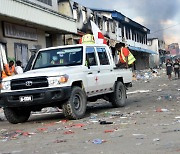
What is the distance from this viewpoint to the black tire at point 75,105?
8.78 metres

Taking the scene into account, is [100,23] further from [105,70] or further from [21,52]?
[105,70]

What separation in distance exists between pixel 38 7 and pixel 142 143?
568 inches

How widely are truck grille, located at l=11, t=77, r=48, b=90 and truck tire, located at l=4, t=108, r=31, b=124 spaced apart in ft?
2.69

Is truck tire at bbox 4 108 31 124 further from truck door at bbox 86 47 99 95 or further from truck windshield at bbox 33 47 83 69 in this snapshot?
truck door at bbox 86 47 99 95

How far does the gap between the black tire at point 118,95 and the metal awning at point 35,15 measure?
6.71m

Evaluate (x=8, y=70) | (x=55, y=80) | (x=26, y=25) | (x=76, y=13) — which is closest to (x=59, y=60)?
(x=55, y=80)

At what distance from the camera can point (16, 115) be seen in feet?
31.4

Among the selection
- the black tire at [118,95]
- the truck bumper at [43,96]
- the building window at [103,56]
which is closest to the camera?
the truck bumper at [43,96]

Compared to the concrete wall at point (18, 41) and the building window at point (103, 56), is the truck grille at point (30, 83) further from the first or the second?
the concrete wall at point (18, 41)

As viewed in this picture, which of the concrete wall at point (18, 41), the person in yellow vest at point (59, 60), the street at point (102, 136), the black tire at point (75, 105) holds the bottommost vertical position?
the street at point (102, 136)

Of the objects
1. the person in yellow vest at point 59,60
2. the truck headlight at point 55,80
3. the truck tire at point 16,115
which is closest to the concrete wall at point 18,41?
the person in yellow vest at point 59,60

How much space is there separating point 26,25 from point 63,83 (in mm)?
12149

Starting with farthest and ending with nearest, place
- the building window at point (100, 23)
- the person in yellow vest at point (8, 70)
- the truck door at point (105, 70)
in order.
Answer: the building window at point (100, 23) → the person in yellow vest at point (8, 70) → the truck door at point (105, 70)

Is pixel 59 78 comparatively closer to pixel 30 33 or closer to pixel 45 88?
pixel 45 88
